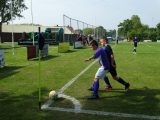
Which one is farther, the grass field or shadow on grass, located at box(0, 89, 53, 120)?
the grass field

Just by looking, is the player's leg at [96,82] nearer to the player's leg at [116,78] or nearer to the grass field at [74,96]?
the grass field at [74,96]

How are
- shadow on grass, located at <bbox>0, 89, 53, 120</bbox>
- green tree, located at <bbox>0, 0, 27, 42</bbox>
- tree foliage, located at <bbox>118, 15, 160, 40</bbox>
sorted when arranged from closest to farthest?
shadow on grass, located at <bbox>0, 89, 53, 120</bbox>, green tree, located at <bbox>0, 0, 27, 42</bbox>, tree foliage, located at <bbox>118, 15, 160, 40</bbox>

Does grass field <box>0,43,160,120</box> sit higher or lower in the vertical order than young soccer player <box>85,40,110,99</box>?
lower

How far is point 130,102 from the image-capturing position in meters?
9.68

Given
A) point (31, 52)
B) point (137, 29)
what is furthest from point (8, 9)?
point (137, 29)

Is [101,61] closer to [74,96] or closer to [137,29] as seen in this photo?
[74,96]

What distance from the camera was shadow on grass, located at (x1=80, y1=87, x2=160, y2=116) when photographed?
8.79 m

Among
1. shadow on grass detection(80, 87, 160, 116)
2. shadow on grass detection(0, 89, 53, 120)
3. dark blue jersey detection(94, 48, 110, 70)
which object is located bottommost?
shadow on grass detection(80, 87, 160, 116)

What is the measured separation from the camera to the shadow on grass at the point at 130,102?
346 inches

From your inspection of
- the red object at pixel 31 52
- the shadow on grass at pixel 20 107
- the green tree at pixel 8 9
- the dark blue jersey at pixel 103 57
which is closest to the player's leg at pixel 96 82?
the dark blue jersey at pixel 103 57

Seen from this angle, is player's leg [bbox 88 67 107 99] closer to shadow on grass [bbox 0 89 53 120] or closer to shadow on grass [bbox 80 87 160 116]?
shadow on grass [bbox 80 87 160 116]

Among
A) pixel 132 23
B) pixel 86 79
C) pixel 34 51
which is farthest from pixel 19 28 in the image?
pixel 86 79

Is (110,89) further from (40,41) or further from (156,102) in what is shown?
(40,41)

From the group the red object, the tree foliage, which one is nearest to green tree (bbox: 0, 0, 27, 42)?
the red object
